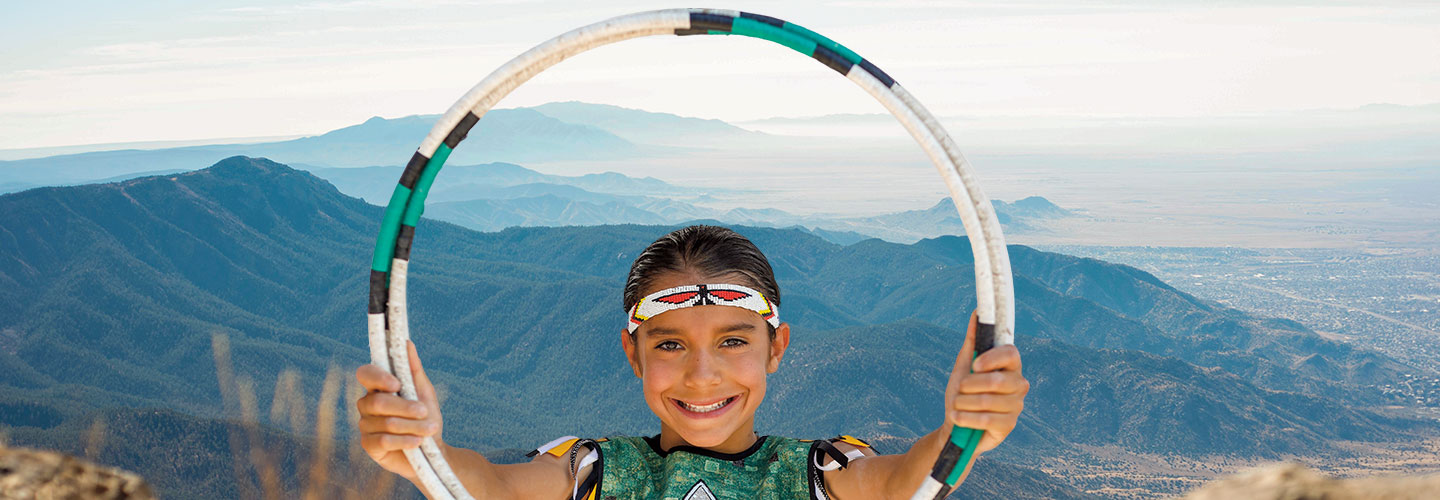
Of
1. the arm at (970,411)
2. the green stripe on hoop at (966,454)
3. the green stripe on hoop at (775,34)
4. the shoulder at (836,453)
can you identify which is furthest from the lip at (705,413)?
the green stripe on hoop at (775,34)

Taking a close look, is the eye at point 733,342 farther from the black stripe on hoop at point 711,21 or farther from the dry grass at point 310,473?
the dry grass at point 310,473

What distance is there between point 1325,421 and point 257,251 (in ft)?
512

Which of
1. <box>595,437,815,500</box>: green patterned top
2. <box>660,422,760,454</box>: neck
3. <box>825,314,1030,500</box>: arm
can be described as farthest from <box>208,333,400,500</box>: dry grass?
<box>825,314,1030,500</box>: arm

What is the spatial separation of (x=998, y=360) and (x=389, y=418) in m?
2.86

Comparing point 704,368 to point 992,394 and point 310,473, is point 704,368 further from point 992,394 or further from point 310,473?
point 310,473

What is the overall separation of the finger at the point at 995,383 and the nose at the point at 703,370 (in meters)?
1.29

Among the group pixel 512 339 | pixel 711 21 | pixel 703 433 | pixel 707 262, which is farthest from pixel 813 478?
pixel 512 339

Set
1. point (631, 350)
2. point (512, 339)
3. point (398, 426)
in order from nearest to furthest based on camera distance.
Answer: point (398, 426)
point (631, 350)
point (512, 339)

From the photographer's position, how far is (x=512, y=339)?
5418 inches

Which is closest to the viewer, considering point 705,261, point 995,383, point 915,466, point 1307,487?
point 1307,487

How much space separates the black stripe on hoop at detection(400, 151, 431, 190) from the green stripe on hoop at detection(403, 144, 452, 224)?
0.06 ft

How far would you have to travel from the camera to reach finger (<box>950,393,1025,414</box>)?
4625mm

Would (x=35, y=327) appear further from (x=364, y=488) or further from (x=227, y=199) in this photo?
(x=364, y=488)

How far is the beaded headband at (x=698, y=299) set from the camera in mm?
5387
